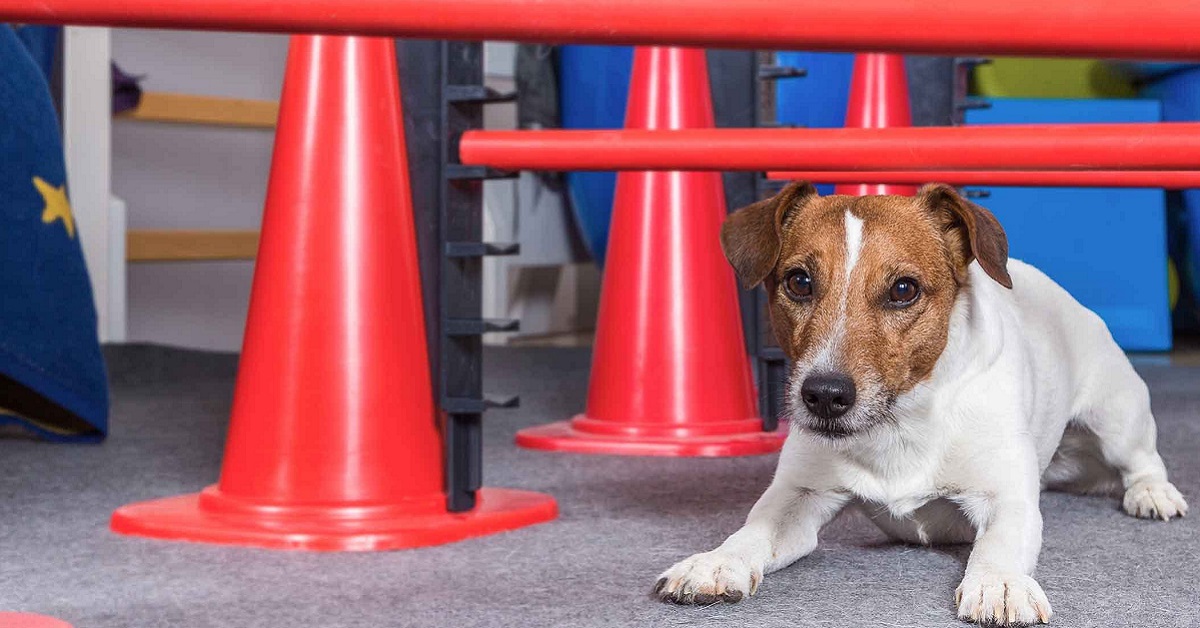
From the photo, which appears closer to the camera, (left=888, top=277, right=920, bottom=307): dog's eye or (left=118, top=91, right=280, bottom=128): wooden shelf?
(left=888, top=277, right=920, bottom=307): dog's eye

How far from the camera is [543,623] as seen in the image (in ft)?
4.49

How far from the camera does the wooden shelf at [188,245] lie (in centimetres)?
505

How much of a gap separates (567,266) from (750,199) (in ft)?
12.3

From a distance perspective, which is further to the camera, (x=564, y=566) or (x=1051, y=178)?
(x=1051, y=178)

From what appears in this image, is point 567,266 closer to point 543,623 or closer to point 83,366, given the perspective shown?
point 83,366

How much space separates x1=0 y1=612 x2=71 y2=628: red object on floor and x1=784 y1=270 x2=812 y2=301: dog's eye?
87cm

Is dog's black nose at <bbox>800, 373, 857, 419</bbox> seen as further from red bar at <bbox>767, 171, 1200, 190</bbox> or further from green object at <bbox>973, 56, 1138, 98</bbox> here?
green object at <bbox>973, 56, 1138, 98</bbox>

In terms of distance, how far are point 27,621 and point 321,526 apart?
1.58 ft

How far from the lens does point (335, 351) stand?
1.82 metres

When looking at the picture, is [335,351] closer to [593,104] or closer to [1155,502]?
[1155,502]

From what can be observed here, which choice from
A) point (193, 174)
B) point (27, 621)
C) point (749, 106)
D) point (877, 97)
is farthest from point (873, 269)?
point (193, 174)

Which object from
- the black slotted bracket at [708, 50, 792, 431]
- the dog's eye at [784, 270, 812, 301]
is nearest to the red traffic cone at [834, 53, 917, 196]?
the black slotted bracket at [708, 50, 792, 431]

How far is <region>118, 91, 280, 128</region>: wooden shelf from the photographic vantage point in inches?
202

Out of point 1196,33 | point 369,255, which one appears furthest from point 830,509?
point 1196,33
